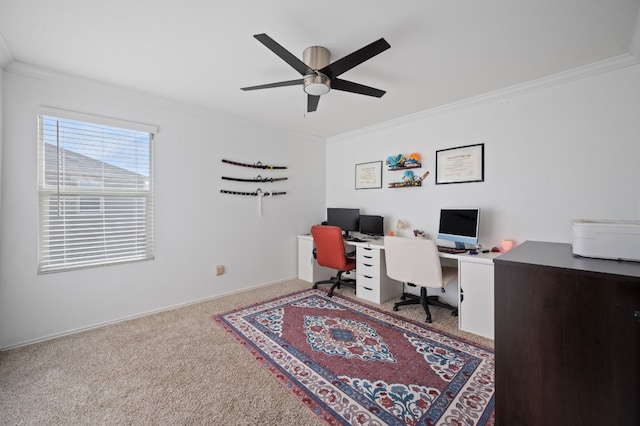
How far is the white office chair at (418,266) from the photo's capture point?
2.61m

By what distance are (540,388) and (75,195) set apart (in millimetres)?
3559

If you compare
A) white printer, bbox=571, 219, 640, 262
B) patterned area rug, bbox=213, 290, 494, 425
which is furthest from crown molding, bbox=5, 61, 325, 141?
white printer, bbox=571, 219, 640, 262

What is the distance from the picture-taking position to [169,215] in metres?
3.02

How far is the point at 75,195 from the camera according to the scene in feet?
8.14

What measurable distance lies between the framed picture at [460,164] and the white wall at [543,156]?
58 mm

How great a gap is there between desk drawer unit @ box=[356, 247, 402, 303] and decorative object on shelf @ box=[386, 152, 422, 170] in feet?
3.86

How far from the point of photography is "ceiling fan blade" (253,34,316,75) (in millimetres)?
1569

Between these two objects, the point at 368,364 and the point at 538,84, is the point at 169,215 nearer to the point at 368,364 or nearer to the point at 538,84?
the point at 368,364

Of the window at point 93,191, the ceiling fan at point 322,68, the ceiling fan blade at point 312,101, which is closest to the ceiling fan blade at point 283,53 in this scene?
the ceiling fan at point 322,68

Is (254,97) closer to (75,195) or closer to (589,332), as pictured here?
(75,195)

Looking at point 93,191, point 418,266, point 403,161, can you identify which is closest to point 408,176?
point 403,161

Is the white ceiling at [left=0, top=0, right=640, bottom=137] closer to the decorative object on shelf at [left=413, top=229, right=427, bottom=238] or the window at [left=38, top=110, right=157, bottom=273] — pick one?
the window at [left=38, top=110, right=157, bottom=273]

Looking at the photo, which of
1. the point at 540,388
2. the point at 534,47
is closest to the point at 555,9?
the point at 534,47

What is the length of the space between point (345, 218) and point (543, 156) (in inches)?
93.7
